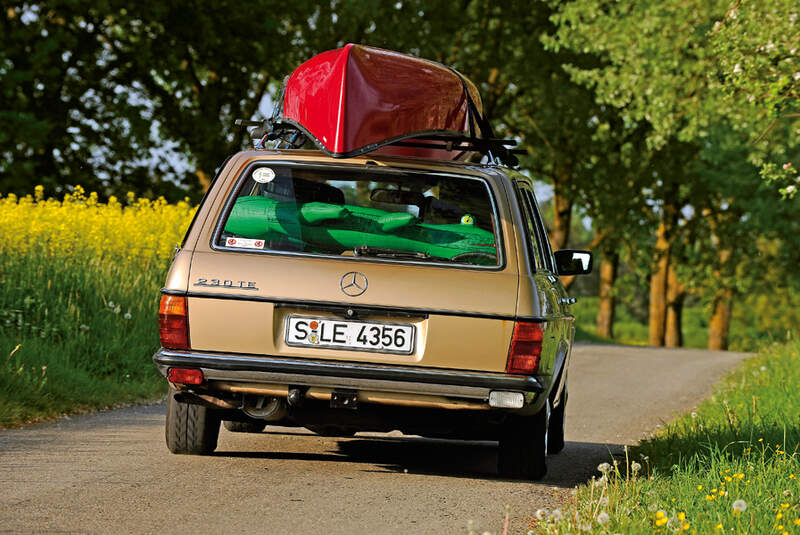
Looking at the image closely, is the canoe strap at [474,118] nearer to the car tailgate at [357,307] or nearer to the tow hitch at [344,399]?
the car tailgate at [357,307]

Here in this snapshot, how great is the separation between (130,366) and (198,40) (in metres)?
19.1

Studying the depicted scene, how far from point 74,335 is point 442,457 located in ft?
14.7

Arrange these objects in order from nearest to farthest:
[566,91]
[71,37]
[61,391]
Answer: [61,391] < [71,37] < [566,91]

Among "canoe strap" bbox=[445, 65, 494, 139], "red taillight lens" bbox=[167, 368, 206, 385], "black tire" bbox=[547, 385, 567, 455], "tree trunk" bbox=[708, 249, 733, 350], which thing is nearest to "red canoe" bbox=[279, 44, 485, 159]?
"canoe strap" bbox=[445, 65, 494, 139]

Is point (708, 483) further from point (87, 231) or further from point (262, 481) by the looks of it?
point (87, 231)

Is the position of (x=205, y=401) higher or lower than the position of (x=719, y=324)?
higher

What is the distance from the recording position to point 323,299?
6.45 metres

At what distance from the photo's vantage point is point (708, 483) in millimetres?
6402

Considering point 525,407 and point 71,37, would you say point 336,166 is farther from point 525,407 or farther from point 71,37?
point 71,37

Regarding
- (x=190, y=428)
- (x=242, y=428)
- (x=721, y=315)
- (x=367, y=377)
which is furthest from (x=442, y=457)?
(x=721, y=315)

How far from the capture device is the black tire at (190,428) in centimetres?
731

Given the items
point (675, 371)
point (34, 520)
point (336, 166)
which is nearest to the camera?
point (34, 520)

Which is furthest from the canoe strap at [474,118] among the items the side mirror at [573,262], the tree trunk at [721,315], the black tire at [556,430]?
the tree trunk at [721,315]

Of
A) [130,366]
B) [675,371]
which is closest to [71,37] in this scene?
[675,371]
